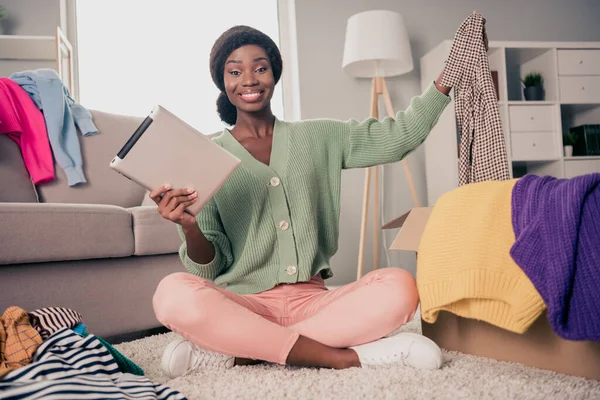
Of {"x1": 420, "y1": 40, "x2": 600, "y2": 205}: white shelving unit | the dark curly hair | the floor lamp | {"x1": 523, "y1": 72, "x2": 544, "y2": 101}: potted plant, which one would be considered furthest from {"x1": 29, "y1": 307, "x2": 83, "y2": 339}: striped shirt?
{"x1": 523, "y1": 72, "x2": 544, "y2": 101}: potted plant

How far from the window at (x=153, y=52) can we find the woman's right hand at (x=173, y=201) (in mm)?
2148

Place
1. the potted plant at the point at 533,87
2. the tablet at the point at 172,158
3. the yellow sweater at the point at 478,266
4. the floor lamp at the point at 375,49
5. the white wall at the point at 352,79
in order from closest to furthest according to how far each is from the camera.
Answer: the yellow sweater at the point at 478,266, the tablet at the point at 172,158, the floor lamp at the point at 375,49, the potted plant at the point at 533,87, the white wall at the point at 352,79

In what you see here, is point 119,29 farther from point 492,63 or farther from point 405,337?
point 405,337

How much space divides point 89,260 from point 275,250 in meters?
Answer: 0.66

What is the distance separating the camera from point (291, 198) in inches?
49.1

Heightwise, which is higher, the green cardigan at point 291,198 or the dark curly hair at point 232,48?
the dark curly hair at point 232,48

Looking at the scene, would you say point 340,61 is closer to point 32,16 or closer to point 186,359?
point 32,16

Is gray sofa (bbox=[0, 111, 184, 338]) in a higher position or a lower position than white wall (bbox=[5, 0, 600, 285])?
lower

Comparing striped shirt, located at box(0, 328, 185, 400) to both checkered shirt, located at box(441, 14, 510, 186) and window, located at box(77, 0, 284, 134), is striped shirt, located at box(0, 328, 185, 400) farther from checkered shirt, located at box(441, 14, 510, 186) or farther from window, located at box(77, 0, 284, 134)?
window, located at box(77, 0, 284, 134)

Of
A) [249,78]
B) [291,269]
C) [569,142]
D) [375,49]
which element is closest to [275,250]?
[291,269]

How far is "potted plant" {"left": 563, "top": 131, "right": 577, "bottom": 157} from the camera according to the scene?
2900 millimetres

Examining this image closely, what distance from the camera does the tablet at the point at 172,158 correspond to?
1.02 m

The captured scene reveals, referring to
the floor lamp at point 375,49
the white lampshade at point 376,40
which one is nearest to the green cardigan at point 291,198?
the floor lamp at point 375,49

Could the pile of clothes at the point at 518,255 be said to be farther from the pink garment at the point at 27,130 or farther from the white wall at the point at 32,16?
the white wall at the point at 32,16
